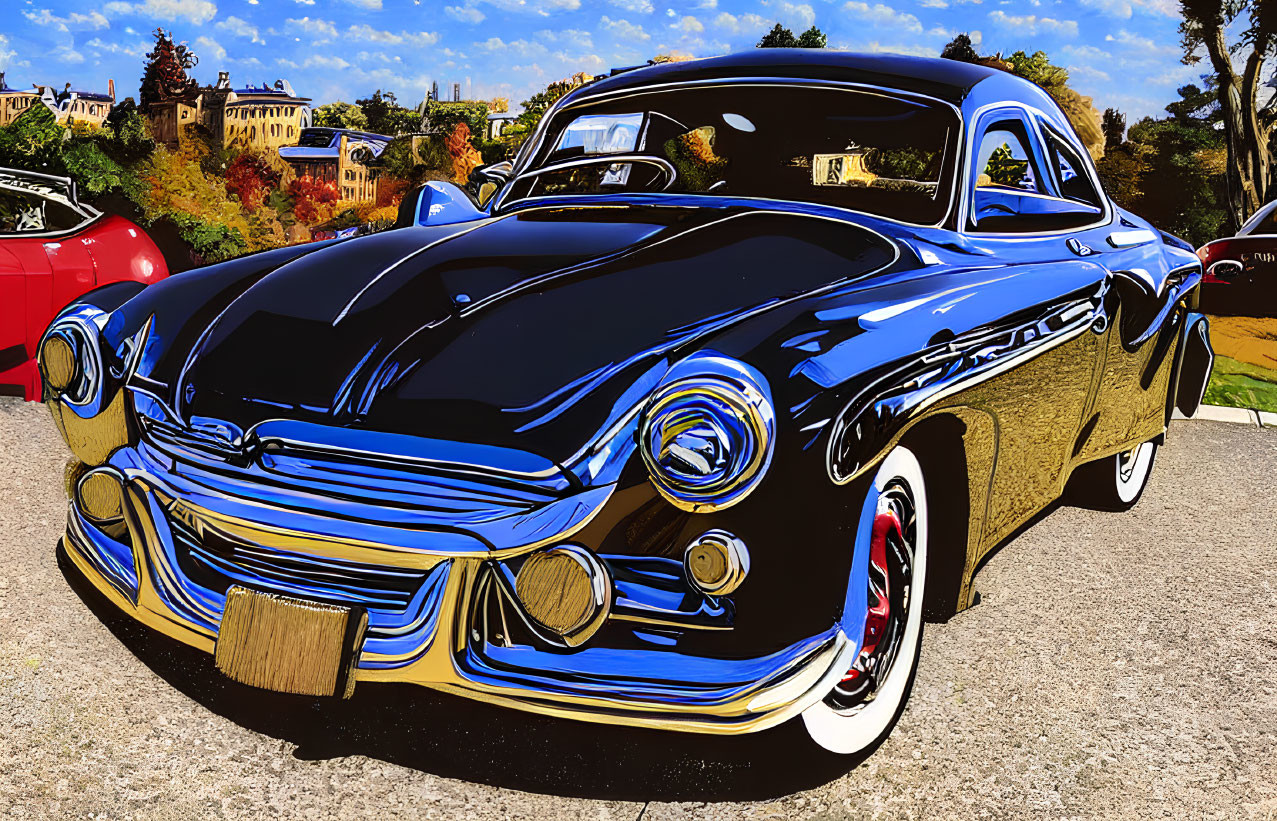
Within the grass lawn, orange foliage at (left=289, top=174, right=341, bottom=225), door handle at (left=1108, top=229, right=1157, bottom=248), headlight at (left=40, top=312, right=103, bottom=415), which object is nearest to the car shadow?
headlight at (left=40, top=312, right=103, bottom=415)

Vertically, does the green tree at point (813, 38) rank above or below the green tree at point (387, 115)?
above

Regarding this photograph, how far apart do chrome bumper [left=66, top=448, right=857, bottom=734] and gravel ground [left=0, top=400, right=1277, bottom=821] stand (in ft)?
0.20

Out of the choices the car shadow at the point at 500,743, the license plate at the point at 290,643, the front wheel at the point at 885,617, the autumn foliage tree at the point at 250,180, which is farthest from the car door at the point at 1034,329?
the autumn foliage tree at the point at 250,180

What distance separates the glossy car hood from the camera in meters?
2.03

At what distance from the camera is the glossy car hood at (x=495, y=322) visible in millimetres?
2033

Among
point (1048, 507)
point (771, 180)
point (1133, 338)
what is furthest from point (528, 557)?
point (1133, 338)

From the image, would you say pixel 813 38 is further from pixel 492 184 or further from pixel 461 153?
pixel 492 184

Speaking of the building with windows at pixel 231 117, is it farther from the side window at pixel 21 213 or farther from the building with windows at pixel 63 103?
the side window at pixel 21 213

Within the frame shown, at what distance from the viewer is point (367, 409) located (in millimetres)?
2076

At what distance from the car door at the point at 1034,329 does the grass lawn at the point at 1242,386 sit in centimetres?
452

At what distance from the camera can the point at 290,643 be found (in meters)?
2.00

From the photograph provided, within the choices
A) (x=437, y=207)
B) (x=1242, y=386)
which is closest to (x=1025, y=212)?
(x=437, y=207)

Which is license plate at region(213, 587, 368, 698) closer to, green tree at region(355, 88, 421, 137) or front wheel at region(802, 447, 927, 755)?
front wheel at region(802, 447, 927, 755)

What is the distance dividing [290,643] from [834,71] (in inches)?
91.7
